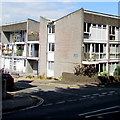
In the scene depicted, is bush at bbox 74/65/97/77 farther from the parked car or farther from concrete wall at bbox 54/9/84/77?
the parked car

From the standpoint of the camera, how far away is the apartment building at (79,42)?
28.0m

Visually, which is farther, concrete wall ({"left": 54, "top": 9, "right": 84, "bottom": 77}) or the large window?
the large window

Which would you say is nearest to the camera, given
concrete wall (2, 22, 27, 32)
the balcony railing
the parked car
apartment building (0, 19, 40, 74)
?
the parked car

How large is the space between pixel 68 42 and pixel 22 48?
11685 mm

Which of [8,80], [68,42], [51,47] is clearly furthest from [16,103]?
[51,47]

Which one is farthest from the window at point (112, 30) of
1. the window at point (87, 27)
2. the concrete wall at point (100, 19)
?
the window at point (87, 27)

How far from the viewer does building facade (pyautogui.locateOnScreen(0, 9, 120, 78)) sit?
2805 centimetres

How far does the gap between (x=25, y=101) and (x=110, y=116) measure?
19.6 feet

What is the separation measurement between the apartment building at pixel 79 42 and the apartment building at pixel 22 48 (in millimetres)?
2752

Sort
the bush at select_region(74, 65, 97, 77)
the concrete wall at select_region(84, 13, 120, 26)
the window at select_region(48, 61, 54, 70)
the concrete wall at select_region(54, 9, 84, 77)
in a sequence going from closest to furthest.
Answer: the bush at select_region(74, 65, 97, 77) < the concrete wall at select_region(54, 9, 84, 77) < the concrete wall at select_region(84, 13, 120, 26) < the window at select_region(48, 61, 54, 70)

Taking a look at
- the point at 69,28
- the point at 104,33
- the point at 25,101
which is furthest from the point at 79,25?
the point at 25,101

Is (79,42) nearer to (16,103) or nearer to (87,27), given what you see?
(87,27)

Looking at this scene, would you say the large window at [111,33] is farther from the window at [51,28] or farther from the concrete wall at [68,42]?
the window at [51,28]

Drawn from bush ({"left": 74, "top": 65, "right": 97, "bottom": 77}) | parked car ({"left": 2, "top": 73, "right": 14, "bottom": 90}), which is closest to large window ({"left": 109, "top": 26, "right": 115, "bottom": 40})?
bush ({"left": 74, "top": 65, "right": 97, "bottom": 77})
